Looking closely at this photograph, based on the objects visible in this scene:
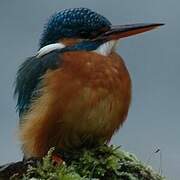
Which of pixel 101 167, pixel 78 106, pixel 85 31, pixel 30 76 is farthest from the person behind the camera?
pixel 85 31

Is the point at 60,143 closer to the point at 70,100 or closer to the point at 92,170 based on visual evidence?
the point at 70,100

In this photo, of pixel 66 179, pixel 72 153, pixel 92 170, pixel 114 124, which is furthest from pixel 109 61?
pixel 66 179

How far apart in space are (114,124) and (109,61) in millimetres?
466

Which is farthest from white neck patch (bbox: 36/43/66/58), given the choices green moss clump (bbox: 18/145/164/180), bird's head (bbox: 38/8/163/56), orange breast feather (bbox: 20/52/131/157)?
green moss clump (bbox: 18/145/164/180)

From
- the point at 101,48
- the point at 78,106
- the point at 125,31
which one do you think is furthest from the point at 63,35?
the point at 78,106

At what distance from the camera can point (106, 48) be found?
13.2 feet

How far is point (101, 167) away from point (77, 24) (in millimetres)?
1180

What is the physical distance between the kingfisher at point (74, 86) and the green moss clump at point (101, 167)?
197 millimetres

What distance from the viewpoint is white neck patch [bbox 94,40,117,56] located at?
13.2 feet

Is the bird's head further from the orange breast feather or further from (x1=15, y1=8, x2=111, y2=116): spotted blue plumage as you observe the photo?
the orange breast feather

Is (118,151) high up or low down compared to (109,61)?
down

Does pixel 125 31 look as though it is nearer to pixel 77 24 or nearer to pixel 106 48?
pixel 106 48

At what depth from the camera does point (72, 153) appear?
366 cm

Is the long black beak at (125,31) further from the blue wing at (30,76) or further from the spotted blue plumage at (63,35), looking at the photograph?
the blue wing at (30,76)
